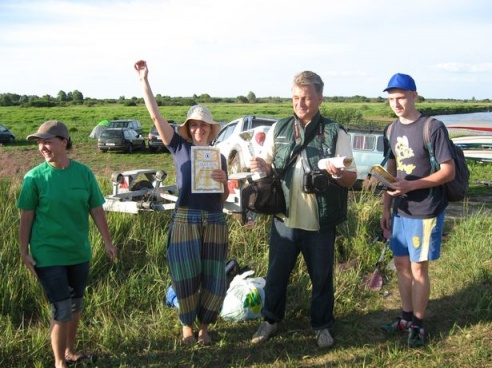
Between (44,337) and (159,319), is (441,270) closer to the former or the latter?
(159,319)

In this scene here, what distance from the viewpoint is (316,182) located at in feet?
10.8

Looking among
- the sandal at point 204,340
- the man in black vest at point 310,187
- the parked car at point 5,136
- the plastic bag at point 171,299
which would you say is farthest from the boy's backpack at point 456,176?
the parked car at point 5,136

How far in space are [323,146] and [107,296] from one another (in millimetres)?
2417

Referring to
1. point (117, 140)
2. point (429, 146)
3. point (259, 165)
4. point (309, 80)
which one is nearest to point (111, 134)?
point (117, 140)

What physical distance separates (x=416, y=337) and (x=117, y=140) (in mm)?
23362

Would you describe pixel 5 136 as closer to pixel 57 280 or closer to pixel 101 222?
pixel 101 222

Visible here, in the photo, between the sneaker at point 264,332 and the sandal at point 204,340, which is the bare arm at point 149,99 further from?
the sneaker at point 264,332

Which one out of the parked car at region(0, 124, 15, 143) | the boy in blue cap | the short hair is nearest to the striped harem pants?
the short hair

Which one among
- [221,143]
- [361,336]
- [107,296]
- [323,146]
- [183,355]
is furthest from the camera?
[221,143]

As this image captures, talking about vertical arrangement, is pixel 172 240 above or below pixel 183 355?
above

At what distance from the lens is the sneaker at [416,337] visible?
3682mm

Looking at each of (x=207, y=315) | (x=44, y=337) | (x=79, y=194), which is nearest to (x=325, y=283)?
(x=207, y=315)

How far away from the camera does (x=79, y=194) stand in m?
3.19

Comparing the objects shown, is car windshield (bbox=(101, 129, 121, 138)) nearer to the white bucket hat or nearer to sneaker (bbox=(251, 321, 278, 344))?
the white bucket hat
